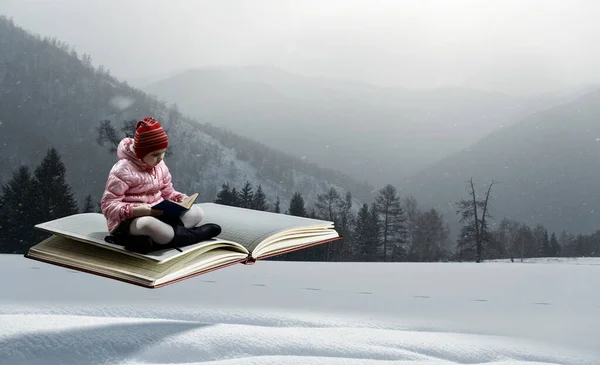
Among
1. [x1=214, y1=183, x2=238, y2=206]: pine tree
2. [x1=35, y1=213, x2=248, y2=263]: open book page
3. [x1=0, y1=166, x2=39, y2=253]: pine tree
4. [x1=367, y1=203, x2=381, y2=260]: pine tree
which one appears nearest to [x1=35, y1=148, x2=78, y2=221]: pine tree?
[x1=0, y1=166, x2=39, y2=253]: pine tree

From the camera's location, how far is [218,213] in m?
2.02

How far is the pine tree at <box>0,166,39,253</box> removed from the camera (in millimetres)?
8172

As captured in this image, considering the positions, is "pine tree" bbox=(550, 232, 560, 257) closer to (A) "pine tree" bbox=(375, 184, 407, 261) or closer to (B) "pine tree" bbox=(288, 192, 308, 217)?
(A) "pine tree" bbox=(375, 184, 407, 261)

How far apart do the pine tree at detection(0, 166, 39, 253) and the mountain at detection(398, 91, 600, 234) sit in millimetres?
6509

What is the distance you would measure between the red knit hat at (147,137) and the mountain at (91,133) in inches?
460

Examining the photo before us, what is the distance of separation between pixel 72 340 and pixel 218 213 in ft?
2.82

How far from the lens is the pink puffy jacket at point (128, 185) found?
1.60m

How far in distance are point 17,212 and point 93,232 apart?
8009 millimetres

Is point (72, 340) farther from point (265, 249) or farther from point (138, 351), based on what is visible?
point (265, 249)

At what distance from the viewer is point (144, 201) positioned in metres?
1.75

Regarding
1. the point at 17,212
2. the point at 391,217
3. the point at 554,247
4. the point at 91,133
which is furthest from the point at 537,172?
the point at 91,133

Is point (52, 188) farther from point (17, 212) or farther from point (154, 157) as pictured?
point (154, 157)

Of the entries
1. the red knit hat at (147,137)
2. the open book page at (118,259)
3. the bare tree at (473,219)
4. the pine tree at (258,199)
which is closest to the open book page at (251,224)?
the open book page at (118,259)

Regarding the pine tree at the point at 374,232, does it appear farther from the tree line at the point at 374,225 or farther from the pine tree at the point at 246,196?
the pine tree at the point at 246,196
